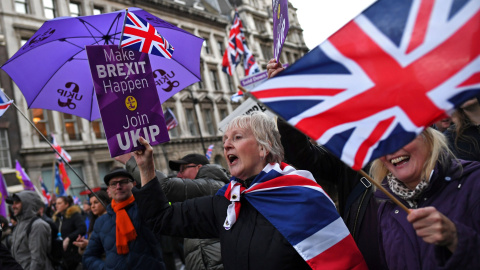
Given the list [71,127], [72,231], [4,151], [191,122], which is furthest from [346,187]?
[191,122]

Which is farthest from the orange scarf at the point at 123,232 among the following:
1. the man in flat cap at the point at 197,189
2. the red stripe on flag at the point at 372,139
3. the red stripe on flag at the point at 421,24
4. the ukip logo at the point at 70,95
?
the red stripe on flag at the point at 421,24

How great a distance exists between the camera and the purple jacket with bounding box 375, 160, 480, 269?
4.90 feet

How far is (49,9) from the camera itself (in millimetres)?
24109

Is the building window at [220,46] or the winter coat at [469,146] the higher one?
the building window at [220,46]

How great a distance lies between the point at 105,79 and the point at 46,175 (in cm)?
2107

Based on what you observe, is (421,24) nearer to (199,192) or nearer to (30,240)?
(199,192)

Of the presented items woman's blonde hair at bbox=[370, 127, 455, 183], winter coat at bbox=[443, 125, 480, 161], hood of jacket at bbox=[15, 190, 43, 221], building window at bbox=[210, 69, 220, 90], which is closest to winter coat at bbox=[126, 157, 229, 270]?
woman's blonde hair at bbox=[370, 127, 455, 183]

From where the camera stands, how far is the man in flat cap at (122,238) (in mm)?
3775

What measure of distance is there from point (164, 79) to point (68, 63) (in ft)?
2.91

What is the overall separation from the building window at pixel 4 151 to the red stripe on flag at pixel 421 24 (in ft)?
73.4

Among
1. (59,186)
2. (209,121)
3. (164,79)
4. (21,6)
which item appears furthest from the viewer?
(209,121)

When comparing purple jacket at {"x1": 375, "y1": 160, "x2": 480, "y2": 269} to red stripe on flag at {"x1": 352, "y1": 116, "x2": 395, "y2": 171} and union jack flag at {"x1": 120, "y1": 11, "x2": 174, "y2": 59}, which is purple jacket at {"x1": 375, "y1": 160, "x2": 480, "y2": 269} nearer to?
red stripe on flag at {"x1": 352, "y1": 116, "x2": 395, "y2": 171}

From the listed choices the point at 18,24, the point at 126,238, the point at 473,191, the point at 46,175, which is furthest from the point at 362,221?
the point at 18,24

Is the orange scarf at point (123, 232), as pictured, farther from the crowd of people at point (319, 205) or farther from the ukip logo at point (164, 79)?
the ukip logo at point (164, 79)
